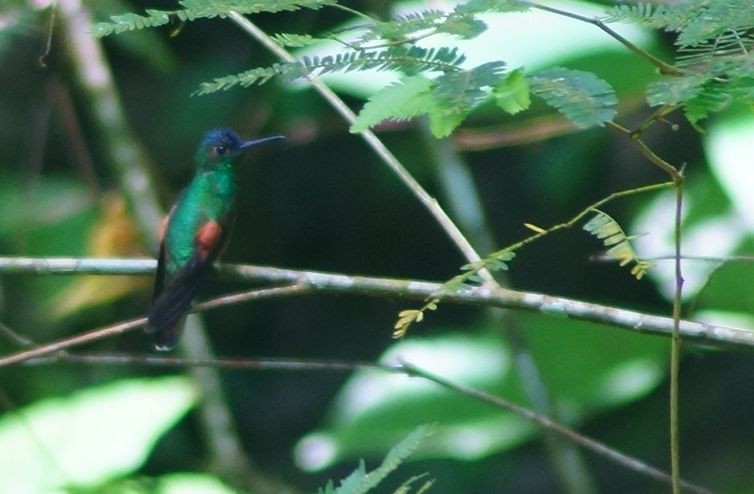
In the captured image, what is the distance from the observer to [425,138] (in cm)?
391

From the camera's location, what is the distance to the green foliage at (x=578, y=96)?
148 cm

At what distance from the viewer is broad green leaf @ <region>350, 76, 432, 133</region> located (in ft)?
4.92

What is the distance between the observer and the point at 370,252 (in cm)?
561

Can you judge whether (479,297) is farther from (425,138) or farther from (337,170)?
(337,170)

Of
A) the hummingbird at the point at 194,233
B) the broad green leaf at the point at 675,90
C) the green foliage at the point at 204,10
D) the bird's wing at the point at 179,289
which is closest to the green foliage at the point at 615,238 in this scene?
the broad green leaf at the point at 675,90

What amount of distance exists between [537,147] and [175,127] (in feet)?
5.17

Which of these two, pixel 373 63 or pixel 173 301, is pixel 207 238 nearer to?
pixel 173 301

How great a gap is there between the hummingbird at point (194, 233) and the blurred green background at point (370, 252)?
0.49 metres

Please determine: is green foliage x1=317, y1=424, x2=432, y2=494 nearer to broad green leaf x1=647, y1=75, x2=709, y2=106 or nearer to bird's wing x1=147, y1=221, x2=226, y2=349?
broad green leaf x1=647, y1=75, x2=709, y2=106

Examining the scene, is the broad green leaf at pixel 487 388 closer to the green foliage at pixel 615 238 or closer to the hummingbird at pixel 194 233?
the hummingbird at pixel 194 233

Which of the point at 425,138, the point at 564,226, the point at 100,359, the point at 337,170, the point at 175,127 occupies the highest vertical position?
the point at 564,226

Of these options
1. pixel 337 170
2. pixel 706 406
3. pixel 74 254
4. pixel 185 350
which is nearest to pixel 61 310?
pixel 74 254

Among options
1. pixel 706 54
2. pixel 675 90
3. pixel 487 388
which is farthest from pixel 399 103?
pixel 487 388

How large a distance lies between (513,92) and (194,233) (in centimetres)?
206
